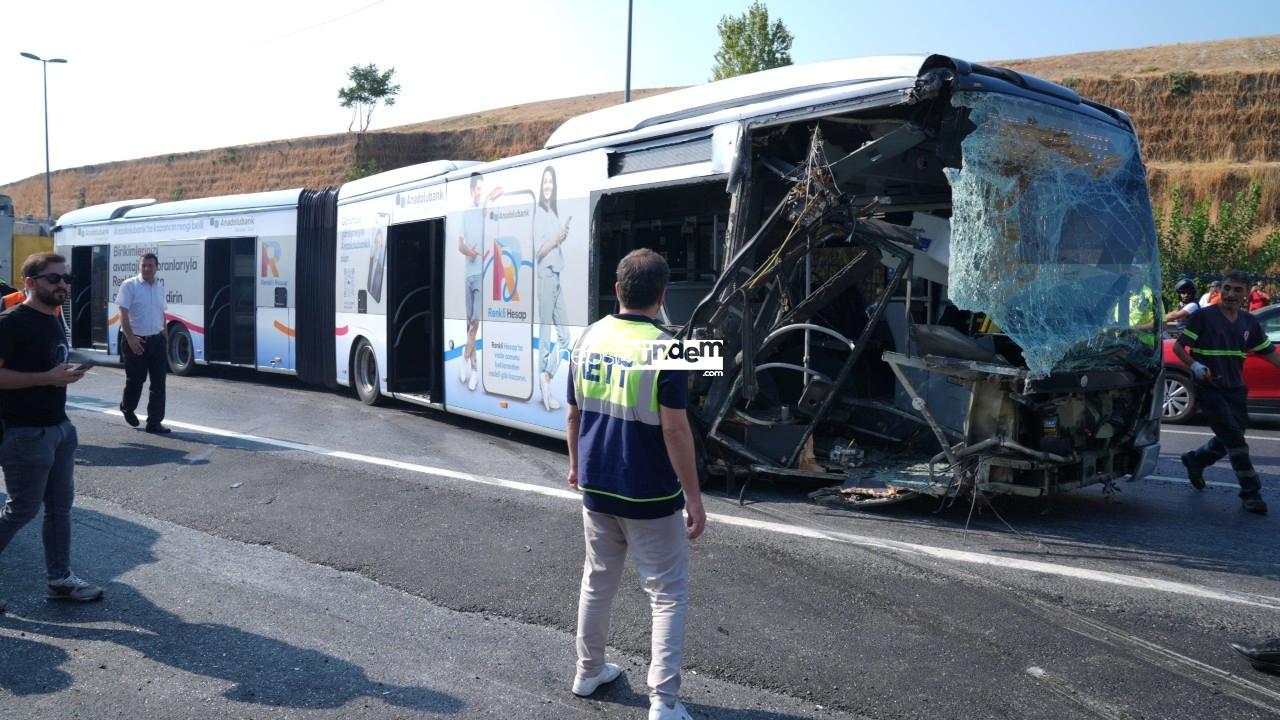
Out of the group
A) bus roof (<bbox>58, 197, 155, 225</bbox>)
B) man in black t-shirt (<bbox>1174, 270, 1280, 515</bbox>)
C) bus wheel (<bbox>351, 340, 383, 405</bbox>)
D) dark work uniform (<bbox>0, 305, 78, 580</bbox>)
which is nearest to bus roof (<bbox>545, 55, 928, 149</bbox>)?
man in black t-shirt (<bbox>1174, 270, 1280, 515</bbox>)

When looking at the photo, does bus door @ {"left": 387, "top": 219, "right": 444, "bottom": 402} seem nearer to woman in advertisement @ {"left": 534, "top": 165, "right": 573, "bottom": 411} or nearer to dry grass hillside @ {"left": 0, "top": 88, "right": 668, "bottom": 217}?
woman in advertisement @ {"left": 534, "top": 165, "right": 573, "bottom": 411}

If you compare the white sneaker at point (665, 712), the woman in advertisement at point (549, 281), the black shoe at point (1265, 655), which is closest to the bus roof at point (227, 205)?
the woman in advertisement at point (549, 281)

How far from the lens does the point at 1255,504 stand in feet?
22.5

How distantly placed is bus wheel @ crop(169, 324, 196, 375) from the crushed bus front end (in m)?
12.2

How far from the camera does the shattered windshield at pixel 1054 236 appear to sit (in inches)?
233

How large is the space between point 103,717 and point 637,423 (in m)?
2.35

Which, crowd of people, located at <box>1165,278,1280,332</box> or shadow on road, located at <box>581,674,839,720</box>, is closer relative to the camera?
shadow on road, located at <box>581,674,839,720</box>

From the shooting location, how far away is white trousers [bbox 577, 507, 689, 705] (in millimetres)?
3402

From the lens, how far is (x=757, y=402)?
7.28m

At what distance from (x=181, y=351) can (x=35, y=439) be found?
42.0 ft

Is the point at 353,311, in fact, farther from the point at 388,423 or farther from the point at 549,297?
the point at 549,297

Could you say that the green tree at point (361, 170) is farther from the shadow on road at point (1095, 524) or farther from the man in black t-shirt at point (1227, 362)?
the man in black t-shirt at point (1227, 362)

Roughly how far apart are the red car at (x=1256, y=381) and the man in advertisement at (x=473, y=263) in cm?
810

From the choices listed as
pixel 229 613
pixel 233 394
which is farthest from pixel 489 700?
pixel 233 394
